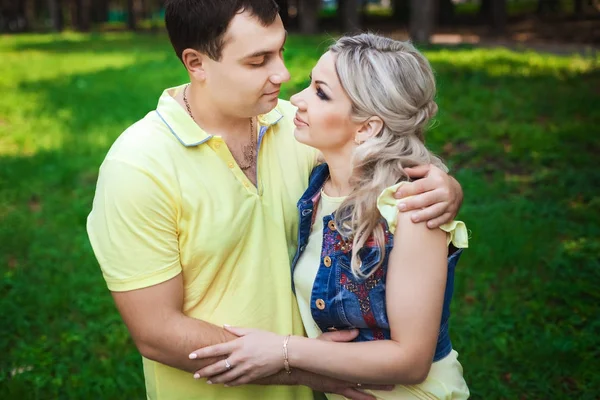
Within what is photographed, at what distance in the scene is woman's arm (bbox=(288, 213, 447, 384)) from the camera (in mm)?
2330

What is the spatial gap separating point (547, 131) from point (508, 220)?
101 inches

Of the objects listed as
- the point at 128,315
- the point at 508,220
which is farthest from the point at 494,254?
the point at 128,315

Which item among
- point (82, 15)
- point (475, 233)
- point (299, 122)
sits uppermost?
point (299, 122)

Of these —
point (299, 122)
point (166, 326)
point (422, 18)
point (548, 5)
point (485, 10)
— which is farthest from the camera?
point (548, 5)

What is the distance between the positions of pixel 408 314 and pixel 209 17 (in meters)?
1.29

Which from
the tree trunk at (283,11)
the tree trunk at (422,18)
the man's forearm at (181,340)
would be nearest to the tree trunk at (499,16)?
the tree trunk at (422,18)

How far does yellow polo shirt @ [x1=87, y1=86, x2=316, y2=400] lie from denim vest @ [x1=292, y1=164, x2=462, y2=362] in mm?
171

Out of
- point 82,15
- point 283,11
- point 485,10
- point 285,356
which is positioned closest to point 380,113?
point 285,356

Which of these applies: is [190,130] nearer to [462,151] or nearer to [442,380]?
[442,380]

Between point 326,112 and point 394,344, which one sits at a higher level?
point 326,112

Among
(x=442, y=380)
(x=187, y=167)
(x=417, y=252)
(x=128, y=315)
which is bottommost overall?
(x=442, y=380)

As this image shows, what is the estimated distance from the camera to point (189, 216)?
253 cm

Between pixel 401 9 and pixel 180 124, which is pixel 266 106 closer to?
pixel 180 124

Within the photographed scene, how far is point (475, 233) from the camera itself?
577 centimetres
